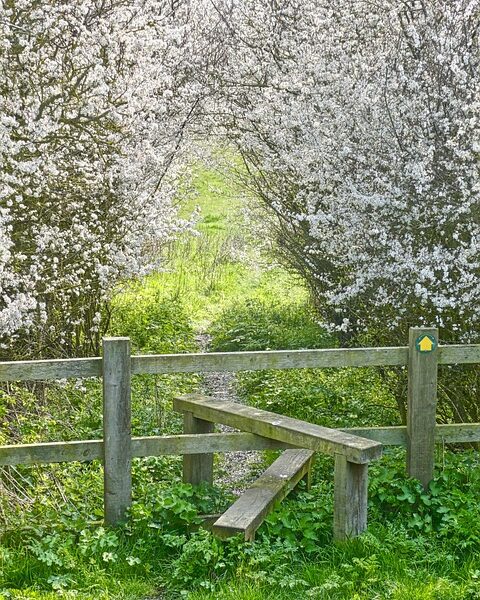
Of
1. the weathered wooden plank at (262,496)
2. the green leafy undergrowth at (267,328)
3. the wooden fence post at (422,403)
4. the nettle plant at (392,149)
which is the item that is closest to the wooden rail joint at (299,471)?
the weathered wooden plank at (262,496)

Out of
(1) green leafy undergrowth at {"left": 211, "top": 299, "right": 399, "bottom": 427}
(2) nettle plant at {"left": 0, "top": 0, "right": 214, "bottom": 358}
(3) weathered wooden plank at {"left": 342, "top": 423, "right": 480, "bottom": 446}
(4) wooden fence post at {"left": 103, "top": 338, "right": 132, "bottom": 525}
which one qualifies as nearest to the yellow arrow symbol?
(3) weathered wooden plank at {"left": 342, "top": 423, "right": 480, "bottom": 446}

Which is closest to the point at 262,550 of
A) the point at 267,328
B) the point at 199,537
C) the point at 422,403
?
the point at 199,537

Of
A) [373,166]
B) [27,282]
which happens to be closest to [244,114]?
[373,166]

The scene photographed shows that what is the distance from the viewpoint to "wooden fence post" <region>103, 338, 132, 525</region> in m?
5.64

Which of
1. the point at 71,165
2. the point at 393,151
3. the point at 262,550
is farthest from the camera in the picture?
the point at 71,165

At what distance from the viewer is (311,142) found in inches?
361

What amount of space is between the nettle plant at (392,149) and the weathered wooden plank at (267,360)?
113cm

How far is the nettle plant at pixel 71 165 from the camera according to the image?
736cm

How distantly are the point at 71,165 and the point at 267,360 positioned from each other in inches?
144

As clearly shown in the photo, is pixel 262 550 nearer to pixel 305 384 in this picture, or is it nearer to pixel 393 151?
pixel 393 151

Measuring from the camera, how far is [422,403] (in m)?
6.16

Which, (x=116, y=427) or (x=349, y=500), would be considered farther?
(x=116, y=427)

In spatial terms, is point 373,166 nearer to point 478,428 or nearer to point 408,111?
point 408,111

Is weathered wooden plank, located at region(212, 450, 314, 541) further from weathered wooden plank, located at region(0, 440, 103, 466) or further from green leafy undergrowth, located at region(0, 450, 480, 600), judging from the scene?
weathered wooden plank, located at region(0, 440, 103, 466)
